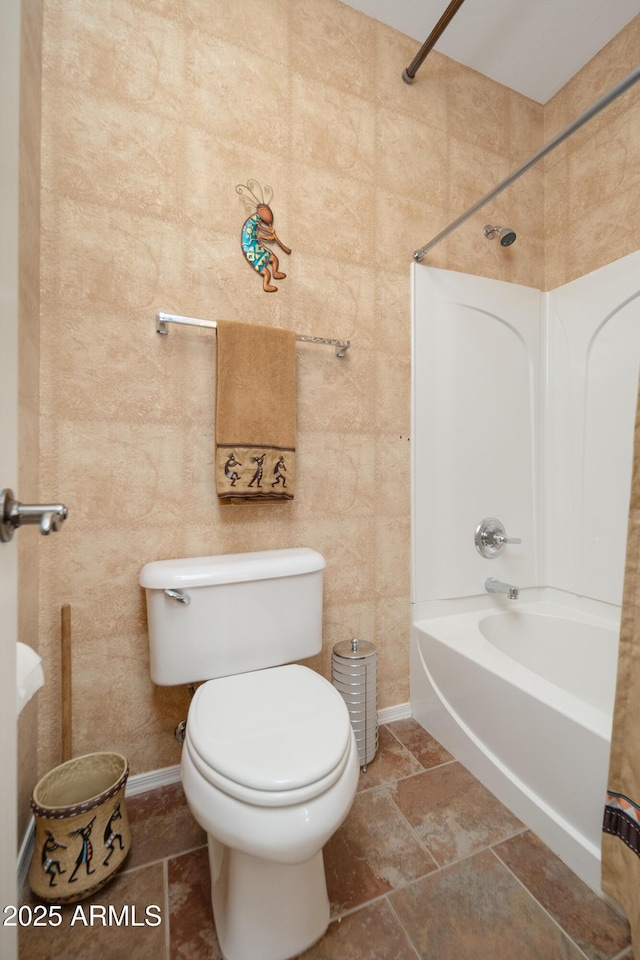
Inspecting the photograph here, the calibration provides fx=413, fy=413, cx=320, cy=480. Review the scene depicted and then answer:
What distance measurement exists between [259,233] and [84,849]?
1767 mm

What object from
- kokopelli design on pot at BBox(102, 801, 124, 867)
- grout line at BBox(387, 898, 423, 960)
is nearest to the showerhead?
grout line at BBox(387, 898, 423, 960)

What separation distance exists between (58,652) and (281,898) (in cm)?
83

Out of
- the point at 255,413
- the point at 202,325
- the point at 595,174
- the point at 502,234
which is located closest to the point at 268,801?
the point at 255,413

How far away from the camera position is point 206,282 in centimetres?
133

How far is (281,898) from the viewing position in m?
0.86

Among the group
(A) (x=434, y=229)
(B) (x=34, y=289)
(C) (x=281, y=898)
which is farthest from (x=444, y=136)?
(C) (x=281, y=898)

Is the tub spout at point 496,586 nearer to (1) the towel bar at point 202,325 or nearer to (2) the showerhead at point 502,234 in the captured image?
(1) the towel bar at point 202,325

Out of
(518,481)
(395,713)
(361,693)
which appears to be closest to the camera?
(361,693)

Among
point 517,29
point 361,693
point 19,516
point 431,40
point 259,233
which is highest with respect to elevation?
point 517,29

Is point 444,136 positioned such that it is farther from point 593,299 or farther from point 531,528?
point 531,528

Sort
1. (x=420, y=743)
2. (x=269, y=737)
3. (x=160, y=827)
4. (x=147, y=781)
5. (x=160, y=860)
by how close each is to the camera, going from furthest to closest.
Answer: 1. (x=420, y=743)
2. (x=147, y=781)
3. (x=160, y=827)
4. (x=160, y=860)
5. (x=269, y=737)

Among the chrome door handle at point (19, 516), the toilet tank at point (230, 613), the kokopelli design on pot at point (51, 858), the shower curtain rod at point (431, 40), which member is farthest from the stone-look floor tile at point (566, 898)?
the shower curtain rod at point (431, 40)

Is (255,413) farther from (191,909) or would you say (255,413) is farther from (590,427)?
(590,427)

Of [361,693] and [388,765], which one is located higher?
[361,693]
